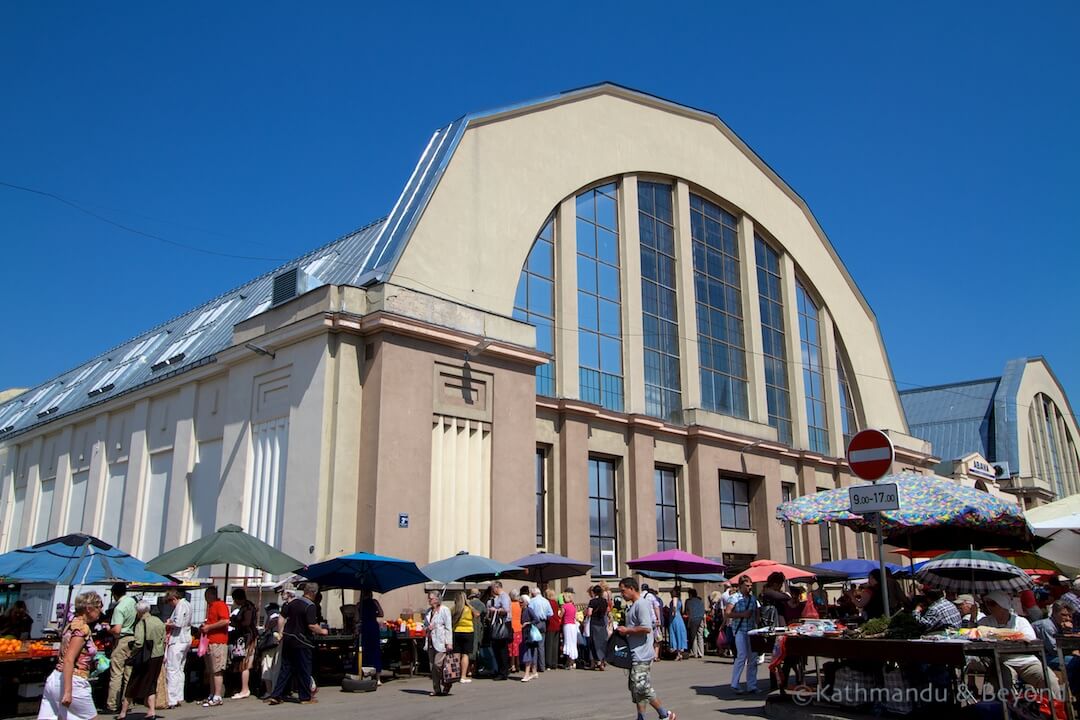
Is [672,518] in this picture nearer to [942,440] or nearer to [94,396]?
[94,396]

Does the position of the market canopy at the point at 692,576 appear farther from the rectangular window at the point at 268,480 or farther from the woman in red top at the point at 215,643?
the woman in red top at the point at 215,643

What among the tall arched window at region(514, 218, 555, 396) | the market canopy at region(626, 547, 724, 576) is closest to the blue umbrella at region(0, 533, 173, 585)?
the market canopy at region(626, 547, 724, 576)

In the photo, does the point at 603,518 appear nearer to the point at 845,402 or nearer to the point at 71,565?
the point at 71,565

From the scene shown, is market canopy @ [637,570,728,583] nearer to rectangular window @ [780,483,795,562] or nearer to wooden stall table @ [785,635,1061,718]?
rectangular window @ [780,483,795,562]

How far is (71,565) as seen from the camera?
15.5 metres

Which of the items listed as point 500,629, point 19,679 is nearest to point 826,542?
point 500,629

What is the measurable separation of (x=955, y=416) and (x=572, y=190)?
1676 inches

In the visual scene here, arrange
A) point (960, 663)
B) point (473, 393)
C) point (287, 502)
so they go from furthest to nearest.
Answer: point (473, 393), point (287, 502), point (960, 663)

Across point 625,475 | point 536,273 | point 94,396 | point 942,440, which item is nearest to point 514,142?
point 536,273

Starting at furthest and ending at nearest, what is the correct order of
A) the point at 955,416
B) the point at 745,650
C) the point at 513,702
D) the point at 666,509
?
the point at 955,416
the point at 666,509
the point at 745,650
the point at 513,702

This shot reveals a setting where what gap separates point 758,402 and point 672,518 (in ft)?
22.1

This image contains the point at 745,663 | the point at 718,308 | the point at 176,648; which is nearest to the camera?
the point at 176,648

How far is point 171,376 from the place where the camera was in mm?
27750

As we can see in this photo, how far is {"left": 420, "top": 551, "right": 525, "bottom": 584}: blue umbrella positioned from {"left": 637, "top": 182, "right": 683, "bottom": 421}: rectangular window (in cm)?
1190
